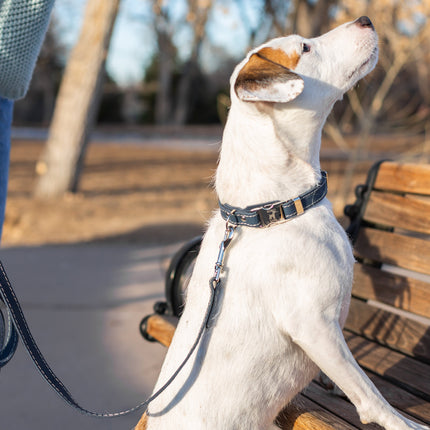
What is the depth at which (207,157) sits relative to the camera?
1678cm

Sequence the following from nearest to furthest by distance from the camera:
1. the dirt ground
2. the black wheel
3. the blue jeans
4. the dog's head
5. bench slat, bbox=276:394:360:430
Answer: the dog's head, bench slat, bbox=276:394:360:430, the blue jeans, the black wheel, the dirt ground

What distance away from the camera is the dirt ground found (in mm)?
6848

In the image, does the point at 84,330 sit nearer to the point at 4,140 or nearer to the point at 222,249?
the point at 4,140

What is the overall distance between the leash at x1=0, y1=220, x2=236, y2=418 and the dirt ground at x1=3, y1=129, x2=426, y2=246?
230 cm

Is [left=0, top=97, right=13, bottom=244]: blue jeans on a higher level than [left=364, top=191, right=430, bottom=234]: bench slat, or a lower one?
higher

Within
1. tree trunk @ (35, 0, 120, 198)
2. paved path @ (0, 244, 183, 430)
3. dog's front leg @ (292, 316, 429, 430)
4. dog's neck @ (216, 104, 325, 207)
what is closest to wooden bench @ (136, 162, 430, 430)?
dog's front leg @ (292, 316, 429, 430)

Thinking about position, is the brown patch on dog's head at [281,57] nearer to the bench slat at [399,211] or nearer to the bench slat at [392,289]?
the bench slat at [399,211]

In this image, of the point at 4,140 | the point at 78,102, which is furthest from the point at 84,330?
the point at 78,102

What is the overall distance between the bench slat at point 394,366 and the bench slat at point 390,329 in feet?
0.15

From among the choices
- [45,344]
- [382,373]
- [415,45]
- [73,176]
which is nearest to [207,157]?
[73,176]

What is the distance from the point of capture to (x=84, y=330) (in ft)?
13.3

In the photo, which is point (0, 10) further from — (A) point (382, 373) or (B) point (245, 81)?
(A) point (382, 373)

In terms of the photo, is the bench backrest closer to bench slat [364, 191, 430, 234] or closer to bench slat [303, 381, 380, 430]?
bench slat [364, 191, 430, 234]

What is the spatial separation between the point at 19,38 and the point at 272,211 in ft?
3.83
